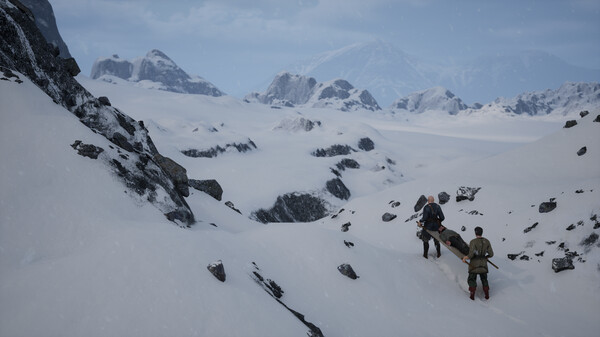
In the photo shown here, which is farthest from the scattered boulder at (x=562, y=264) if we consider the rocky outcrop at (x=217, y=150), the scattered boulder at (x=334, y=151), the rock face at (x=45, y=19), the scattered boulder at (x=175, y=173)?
the rock face at (x=45, y=19)

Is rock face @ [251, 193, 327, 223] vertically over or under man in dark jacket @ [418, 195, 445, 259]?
under

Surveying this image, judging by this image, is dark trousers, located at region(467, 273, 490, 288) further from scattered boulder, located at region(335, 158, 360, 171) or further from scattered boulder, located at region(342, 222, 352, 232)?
scattered boulder, located at region(335, 158, 360, 171)

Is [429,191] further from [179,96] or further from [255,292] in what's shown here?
[179,96]

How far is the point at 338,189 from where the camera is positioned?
63.8m

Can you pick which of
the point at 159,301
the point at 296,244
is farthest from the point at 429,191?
the point at 159,301

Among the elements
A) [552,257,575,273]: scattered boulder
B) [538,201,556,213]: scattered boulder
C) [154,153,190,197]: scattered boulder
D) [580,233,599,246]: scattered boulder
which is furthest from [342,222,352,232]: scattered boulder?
[580,233,599,246]: scattered boulder

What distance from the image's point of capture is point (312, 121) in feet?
456

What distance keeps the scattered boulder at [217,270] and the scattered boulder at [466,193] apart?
22.2 metres

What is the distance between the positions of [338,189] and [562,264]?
49.2m

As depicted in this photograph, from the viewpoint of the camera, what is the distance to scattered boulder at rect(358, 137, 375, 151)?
114450mm

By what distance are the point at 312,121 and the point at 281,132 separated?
1522cm

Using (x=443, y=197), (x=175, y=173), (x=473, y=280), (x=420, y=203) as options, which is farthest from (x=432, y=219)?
(x=175, y=173)

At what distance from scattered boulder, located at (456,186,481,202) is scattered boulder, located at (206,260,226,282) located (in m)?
22.2

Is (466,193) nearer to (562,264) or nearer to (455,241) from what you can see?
(562,264)
